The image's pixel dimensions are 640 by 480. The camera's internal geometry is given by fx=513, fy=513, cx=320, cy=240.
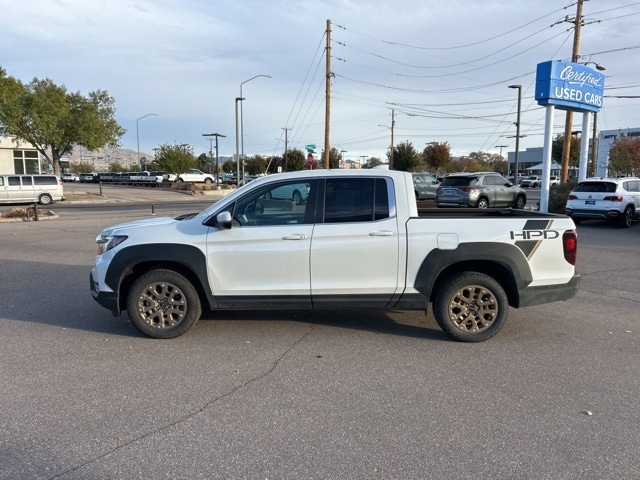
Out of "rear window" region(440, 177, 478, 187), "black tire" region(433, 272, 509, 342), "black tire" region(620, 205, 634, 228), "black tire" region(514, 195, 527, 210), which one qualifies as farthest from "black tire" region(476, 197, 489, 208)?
"black tire" region(433, 272, 509, 342)

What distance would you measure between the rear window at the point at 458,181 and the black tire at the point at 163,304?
1782 centimetres

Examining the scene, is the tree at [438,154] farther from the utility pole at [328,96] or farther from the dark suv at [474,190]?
the dark suv at [474,190]

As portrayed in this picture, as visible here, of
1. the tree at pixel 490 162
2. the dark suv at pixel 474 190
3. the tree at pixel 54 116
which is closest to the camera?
the dark suv at pixel 474 190

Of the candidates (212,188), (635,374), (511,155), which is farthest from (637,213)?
(511,155)

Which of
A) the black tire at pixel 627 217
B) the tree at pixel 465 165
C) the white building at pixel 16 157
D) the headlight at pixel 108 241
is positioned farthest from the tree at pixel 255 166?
the headlight at pixel 108 241

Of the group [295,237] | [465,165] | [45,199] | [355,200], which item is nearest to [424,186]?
[45,199]

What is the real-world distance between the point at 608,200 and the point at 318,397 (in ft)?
49.9

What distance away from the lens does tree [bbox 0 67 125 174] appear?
3375 centimetres

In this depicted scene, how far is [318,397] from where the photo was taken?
415 centimetres

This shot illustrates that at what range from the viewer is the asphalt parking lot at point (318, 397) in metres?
3.23

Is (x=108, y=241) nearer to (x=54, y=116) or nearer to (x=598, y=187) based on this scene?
(x=598, y=187)

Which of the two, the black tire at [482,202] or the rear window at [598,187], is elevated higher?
the rear window at [598,187]

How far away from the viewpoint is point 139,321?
544cm

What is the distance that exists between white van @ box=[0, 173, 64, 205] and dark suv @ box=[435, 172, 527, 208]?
22.2m
